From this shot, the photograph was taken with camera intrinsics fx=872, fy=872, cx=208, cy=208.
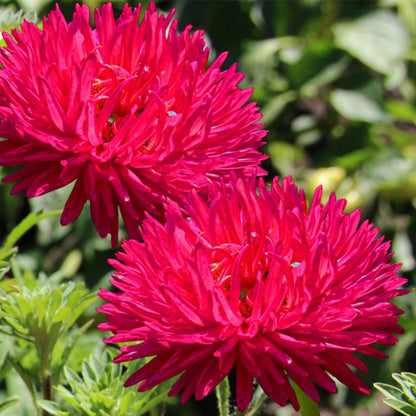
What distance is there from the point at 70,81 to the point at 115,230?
98 mm

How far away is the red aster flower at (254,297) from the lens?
47cm

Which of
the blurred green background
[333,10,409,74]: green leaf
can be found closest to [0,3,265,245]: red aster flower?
the blurred green background

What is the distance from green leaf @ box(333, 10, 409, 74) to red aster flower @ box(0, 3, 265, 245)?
1.12 metres

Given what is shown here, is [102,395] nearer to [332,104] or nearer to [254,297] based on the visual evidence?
[254,297]

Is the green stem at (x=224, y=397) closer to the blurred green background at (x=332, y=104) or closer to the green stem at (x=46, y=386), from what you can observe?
the green stem at (x=46, y=386)

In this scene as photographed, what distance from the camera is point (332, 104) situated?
1.78 m

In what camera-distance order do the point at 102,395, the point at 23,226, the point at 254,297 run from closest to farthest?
→ 1. the point at 254,297
2. the point at 102,395
3. the point at 23,226

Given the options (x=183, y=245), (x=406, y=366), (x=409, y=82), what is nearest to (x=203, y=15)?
(x=409, y=82)

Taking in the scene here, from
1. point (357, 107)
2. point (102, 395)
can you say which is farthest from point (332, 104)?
point (102, 395)

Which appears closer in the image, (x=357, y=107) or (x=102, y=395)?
(x=102, y=395)

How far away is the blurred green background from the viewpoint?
1544mm

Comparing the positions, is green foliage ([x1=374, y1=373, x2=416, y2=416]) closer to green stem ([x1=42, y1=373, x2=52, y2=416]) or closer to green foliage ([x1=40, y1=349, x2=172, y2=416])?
green foliage ([x1=40, y1=349, x2=172, y2=416])

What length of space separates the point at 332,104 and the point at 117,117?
49.2 inches

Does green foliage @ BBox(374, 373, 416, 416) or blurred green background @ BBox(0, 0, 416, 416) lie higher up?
green foliage @ BBox(374, 373, 416, 416)
